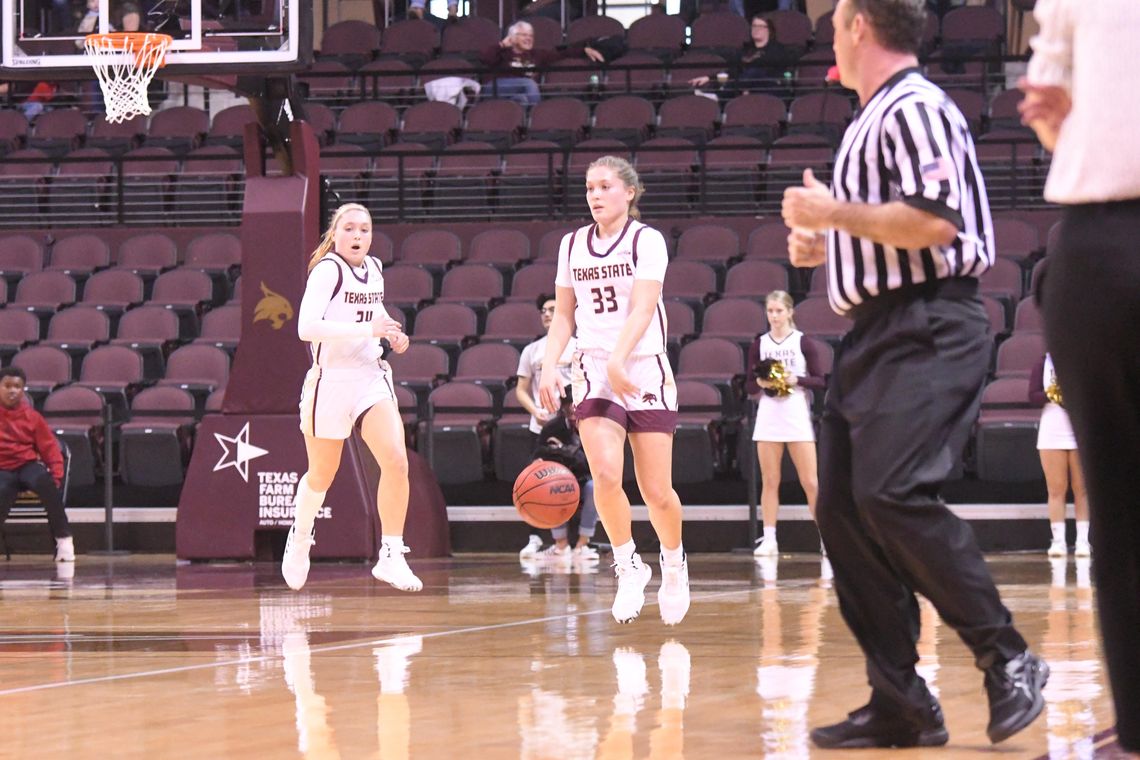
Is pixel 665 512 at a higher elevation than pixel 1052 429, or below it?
higher

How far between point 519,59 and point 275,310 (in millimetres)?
7804

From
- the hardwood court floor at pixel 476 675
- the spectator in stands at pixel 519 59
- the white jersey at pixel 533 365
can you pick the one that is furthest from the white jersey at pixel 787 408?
the spectator in stands at pixel 519 59

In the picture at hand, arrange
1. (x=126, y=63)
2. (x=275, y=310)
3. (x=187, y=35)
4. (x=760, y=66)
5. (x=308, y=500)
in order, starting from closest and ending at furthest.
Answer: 1. (x=308, y=500)
2. (x=126, y=63)
3. (x=187, y=35)
4. (x=275, y=310)
5. (x=760, y=66)

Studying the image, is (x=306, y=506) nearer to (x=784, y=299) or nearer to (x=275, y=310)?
(x=275, y=310)

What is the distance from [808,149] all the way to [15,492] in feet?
26.7

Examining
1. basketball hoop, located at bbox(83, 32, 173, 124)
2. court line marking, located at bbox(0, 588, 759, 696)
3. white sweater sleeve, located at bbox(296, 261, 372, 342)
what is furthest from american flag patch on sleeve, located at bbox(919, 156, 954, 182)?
basketball hoop, located at bbox(83, 32, 173, 124)

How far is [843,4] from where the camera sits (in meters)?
4.33

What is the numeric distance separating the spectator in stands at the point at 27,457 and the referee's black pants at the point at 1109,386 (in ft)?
38.9

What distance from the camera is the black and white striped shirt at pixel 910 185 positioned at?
4.09 metres

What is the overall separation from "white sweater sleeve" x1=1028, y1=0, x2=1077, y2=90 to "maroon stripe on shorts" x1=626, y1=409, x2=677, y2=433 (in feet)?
14.4

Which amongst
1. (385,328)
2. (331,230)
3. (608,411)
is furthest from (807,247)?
(331,230)

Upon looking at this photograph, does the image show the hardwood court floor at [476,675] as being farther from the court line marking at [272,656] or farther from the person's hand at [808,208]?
the person's hand at [808,208]

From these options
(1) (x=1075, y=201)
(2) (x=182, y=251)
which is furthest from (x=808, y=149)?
(1) (x=1075, y=201)

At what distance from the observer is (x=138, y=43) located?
1178cm
